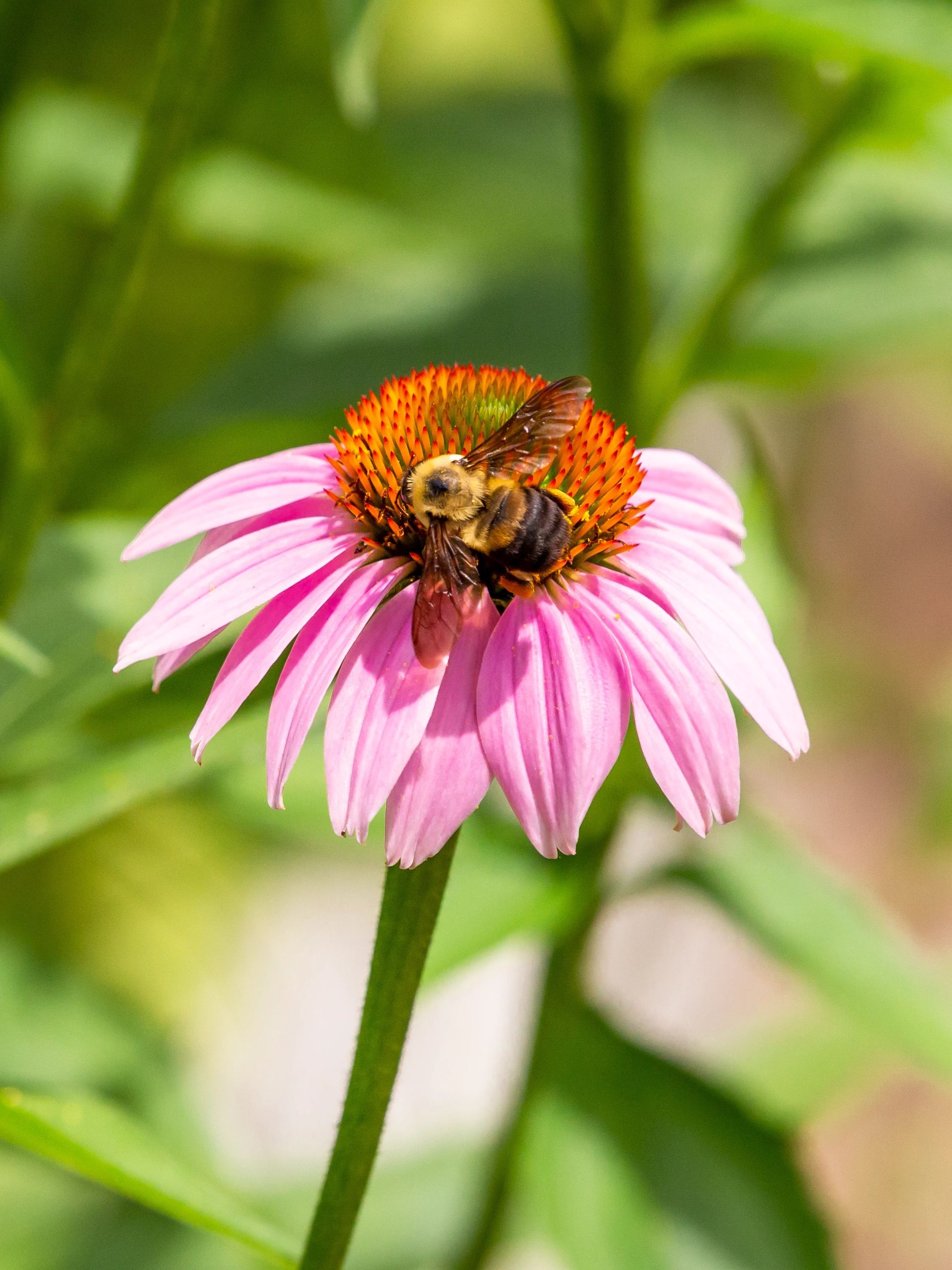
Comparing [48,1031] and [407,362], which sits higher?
[407,362]

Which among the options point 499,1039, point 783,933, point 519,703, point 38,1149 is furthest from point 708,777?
point 499,1039

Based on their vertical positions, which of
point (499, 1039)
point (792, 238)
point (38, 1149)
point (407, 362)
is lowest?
point (38, 1149)

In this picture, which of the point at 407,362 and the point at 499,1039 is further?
the point at 499,1039

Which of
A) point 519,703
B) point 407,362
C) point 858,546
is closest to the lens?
point 519,703

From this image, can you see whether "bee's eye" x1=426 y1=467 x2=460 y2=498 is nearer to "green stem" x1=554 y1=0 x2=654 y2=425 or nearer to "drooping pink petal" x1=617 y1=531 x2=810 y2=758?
"drooping pink petal" x1=617 y1=531 x2=810 y2=758

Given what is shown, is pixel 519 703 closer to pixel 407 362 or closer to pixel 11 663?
pixel 11 663

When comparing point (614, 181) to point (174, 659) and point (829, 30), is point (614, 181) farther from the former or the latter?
point (174, 659)

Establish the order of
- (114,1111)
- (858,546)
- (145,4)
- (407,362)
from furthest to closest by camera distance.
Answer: (858,546), (145,4), (407,362), (114,1111)
